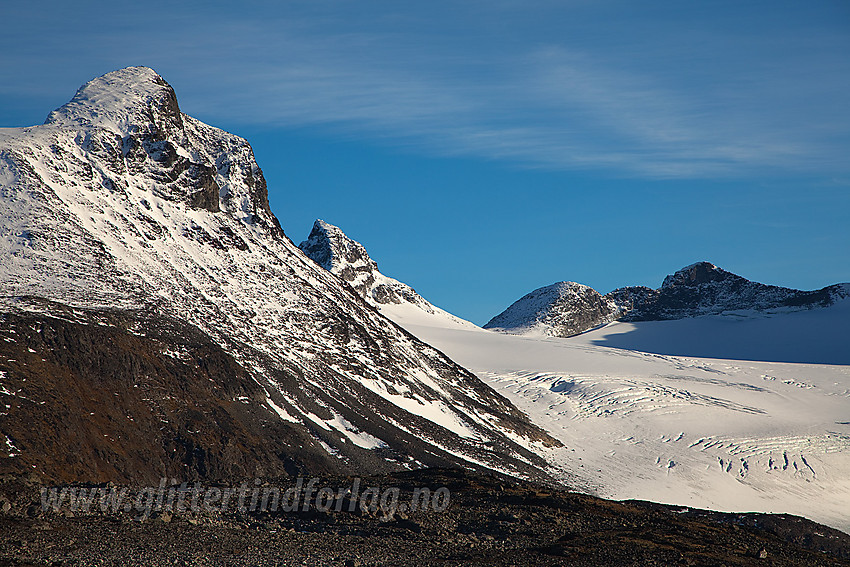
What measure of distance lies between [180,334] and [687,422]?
3562 inches

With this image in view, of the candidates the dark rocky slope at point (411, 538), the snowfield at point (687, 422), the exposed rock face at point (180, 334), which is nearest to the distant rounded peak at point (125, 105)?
the exposed rock face at point (180, 334)

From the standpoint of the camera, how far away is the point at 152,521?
4012cm

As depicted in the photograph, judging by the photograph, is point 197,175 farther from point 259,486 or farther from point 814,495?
point 814,495

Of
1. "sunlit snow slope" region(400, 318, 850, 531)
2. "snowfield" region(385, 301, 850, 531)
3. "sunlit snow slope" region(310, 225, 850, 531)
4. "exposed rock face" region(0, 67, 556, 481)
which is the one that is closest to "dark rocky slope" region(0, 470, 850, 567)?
"exposed rock face" region(0, 67, 556, 481)

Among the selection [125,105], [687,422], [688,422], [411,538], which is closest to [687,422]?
[687,422]

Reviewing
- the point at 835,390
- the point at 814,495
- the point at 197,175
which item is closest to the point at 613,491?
the point at 814,495

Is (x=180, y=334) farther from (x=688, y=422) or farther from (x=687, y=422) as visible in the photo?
(x=688, y=422)

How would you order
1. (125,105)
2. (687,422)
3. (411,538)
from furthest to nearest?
1. (687,422)
2. (125,105)
3. (411,538)

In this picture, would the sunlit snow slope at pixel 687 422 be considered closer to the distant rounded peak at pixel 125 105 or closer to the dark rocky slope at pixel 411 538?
the dark rocky slope at pixel 411 538

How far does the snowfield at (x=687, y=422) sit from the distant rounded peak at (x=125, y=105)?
7621cm

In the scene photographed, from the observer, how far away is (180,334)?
95.8 metres

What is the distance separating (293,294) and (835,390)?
11939cm

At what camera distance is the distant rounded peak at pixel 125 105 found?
124 m

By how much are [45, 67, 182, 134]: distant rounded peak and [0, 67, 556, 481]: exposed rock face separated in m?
0.34
